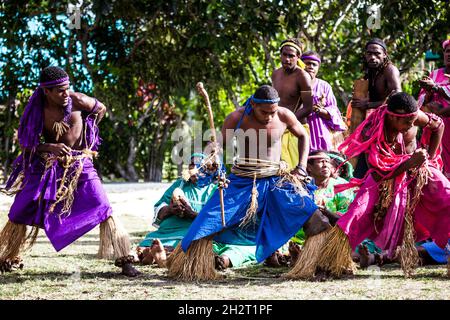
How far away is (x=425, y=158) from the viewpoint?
601cm

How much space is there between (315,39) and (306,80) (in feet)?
16.9

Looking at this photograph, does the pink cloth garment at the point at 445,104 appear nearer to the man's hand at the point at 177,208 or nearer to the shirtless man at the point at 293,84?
the shirtless man at the point at 293,84

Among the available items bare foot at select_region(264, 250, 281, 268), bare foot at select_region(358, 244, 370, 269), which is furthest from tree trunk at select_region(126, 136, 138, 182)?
bare foot at select_region(358, 244, 370, 269)

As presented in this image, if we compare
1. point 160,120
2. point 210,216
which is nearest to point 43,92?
point 210,216

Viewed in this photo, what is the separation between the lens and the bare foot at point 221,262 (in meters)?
6.68

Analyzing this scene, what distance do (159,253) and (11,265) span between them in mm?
1205

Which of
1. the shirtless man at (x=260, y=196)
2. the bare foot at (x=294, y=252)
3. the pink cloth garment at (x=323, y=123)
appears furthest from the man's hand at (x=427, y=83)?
the bare foot at (x=294, y=252)

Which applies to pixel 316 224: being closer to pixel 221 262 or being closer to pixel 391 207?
pixel 391 207

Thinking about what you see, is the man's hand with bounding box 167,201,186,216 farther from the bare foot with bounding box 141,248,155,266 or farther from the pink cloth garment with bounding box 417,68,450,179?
the pink cloth garment with bounding box 417,68,450,179

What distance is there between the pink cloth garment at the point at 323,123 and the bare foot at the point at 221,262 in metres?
2.08

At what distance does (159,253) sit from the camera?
22.5 ft

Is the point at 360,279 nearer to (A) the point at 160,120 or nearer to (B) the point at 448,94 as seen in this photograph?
(B) the point at 448,94

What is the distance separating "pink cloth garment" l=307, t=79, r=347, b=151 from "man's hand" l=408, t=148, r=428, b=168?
2.40 m

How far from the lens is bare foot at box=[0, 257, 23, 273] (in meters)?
6.44
